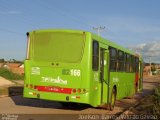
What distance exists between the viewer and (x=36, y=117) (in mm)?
13781

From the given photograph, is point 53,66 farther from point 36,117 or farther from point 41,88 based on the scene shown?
point 36,117

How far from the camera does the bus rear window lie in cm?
1464

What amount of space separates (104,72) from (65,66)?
6.98ft

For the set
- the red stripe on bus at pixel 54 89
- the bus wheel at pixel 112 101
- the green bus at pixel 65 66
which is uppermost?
the green bus at pixel 65 66

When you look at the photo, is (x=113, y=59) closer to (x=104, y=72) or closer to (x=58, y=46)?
(x=104, y=72)

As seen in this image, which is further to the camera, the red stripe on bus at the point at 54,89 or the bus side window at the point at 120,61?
the bus side window at the point at 120,61

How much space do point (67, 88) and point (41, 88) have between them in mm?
1032

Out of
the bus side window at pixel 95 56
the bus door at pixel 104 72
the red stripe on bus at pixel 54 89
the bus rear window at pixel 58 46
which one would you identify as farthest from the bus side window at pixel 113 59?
the red stripe on bus at pixel 54 89

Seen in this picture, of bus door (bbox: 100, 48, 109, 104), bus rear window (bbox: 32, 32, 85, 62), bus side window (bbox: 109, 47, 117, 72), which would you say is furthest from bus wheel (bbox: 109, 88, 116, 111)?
bus rear window (bbox: 32, 32, 85, 62)

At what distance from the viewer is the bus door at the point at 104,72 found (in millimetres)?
15867

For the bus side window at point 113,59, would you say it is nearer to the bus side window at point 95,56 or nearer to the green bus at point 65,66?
the green bus at point 65,66

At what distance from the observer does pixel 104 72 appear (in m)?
16.2

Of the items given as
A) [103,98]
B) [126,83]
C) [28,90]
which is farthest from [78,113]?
[126,83]

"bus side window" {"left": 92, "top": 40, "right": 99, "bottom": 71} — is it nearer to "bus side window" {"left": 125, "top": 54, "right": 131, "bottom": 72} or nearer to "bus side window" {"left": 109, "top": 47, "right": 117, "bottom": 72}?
"bus side window" {"left": 109, "top": 47, "right": 117, "bottom": 72}
